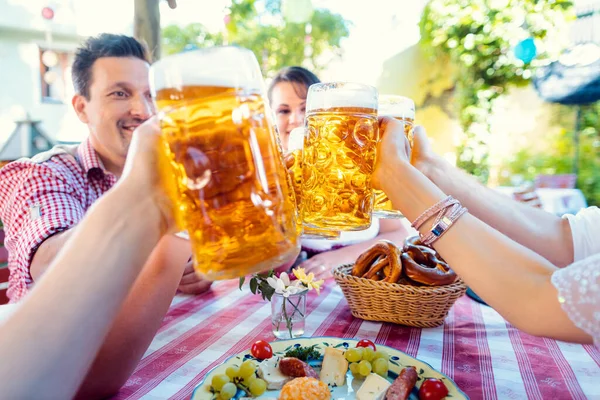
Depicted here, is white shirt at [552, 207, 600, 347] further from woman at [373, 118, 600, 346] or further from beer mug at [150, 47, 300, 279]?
beer mug at [150, 47, 300, 279]

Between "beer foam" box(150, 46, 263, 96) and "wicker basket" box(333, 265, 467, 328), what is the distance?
86 cm

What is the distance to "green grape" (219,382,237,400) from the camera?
Answer: 0.81 metres

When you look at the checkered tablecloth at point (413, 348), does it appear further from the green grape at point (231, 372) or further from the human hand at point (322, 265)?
the human hand at point (322, 265)

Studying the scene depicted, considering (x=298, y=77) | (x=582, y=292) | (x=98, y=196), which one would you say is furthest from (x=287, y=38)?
(x=582, y=292)

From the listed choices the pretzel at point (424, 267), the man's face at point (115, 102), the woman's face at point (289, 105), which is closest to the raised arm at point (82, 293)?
the pretzel at point (424, 267)

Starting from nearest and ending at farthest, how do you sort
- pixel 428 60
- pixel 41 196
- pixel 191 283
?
pixel 191 283
pixel 41 196
pixel 428 60

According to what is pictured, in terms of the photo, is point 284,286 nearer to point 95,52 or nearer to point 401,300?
point 401,300

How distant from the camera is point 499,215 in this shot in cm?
133

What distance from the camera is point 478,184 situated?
1418mm

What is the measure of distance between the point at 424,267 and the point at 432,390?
1.74ft

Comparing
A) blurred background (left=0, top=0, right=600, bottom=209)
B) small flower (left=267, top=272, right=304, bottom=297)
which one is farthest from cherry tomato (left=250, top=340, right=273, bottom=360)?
blurred background (left=0, top=0, right=600, bottom=209)

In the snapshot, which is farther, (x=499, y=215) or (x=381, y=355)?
(x=499, y=215)

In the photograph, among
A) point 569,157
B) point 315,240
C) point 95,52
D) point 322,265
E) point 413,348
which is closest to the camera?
point 413,348

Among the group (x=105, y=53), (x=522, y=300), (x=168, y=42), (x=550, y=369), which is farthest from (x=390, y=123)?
(x=168, y=42)
